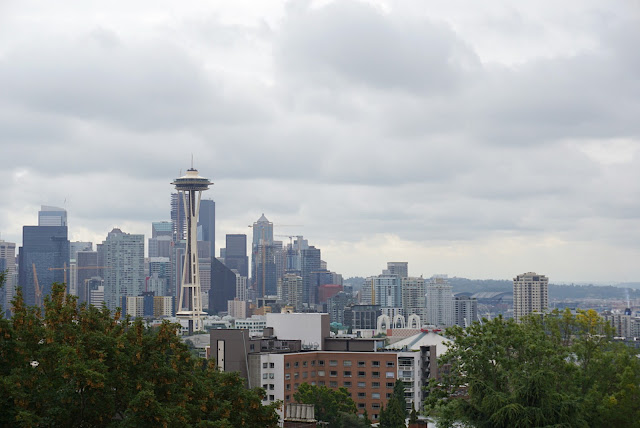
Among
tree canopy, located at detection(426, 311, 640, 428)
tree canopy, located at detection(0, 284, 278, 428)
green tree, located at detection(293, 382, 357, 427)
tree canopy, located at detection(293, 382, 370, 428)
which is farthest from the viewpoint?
green tree, located at detection(293, 382, 357, 427)

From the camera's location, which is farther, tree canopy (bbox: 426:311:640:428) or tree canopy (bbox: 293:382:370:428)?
tree canopy (bbox: 293:382:370:428)

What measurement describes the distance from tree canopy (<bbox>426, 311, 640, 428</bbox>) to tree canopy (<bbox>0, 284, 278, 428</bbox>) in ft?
33.4

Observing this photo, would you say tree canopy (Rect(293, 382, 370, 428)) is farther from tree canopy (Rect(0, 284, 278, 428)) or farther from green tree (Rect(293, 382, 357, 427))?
tree canopy (Rect(0, 284, 278, 428))

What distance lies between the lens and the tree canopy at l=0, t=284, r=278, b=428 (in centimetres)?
3238

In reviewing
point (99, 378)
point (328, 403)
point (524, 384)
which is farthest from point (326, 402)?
point (99, 378)

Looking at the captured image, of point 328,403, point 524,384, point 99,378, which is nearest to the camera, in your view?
point 99,378

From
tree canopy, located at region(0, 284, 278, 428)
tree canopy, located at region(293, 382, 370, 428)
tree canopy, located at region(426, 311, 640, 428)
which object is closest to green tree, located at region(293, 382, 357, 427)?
tree canopy, located at region(293, 382, 370, 428)

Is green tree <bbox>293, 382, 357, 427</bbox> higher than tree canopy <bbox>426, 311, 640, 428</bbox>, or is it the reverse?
tree canopy <bbox>426, 311, 640, 428</bbox>

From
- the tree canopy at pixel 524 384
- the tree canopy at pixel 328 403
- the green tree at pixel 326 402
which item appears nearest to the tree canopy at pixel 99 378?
the tree canopy at pixel 524 384

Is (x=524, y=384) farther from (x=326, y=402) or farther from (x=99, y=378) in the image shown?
(x=326, y=402)

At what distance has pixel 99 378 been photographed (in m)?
32.2

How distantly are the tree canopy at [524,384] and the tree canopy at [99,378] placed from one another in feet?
33.4

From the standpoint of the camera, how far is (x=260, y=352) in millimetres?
114750

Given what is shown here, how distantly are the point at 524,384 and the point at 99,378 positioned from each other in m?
19.1
